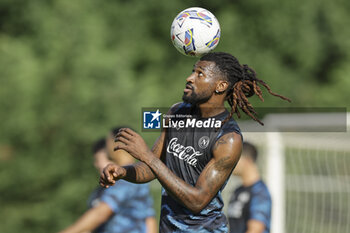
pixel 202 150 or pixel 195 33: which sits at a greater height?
→ pixel 195 33

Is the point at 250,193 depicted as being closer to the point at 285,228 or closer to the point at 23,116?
the point at 285,228

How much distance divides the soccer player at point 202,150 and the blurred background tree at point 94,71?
7599mm

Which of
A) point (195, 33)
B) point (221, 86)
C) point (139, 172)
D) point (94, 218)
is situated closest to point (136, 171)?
point (139, 172)

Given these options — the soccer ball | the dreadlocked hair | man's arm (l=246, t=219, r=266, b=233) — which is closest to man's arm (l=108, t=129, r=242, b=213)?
the dreadlocked hair

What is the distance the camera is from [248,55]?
60.2ft

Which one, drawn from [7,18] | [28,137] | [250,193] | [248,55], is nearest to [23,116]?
[28,137]

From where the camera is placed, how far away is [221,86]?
4449 millimetres

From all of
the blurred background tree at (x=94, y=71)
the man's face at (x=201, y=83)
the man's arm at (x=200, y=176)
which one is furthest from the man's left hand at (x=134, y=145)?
the blurred background tree at (x=94, y=71)

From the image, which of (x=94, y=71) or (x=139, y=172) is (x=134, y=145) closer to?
(x=139, y=172)

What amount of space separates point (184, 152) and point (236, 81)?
0.69 m

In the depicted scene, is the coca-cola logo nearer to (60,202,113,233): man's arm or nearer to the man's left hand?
the man's left hand

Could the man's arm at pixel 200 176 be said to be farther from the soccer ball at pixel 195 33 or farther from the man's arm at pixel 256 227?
the man's arm at pixel 256 227

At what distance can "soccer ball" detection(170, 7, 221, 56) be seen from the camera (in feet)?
15.4

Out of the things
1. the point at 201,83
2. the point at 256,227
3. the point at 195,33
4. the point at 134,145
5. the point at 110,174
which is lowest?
the point at 110,174
